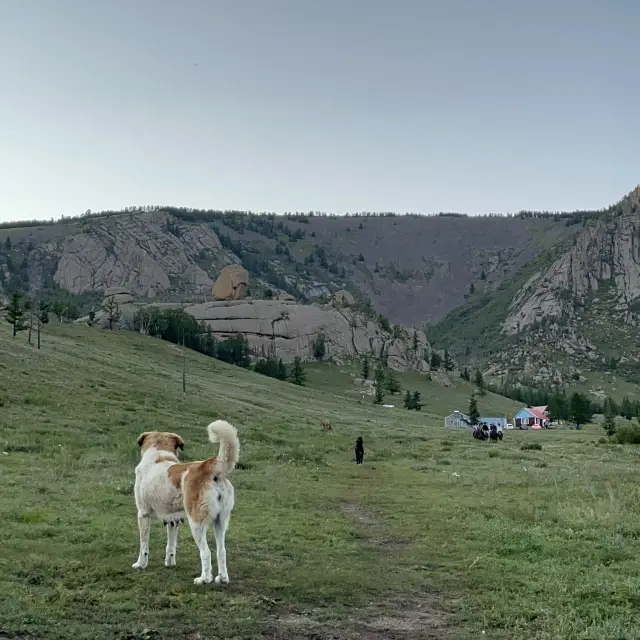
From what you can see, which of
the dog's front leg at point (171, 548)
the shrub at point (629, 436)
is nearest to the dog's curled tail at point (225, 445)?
the dog's front leg at point (171, 548)

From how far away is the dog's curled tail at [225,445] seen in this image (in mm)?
10648

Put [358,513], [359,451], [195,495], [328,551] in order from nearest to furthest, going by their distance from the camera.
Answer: [195,495] < [328,551] < [358,513] < [359,451]

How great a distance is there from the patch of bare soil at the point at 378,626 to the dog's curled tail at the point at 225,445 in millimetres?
2422

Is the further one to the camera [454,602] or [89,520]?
[89,520]

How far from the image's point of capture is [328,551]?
13984mm

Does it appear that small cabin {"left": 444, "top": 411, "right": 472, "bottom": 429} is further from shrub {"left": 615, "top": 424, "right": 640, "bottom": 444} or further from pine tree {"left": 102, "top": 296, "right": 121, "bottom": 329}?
pine tree {"left": 102, "top": 296, "right": 121, "bottom": 329}

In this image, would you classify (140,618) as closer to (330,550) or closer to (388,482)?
(330,550)

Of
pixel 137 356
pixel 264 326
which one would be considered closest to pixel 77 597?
pixel 137 356

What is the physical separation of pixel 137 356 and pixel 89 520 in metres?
97.9

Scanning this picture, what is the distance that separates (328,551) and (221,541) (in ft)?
13.1

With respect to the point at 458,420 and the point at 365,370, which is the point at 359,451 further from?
the point at 365,370

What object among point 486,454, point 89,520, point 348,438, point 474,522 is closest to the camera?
point 89,520

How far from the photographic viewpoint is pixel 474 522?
17531 millimetres

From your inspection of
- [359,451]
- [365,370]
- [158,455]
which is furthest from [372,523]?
[365,370]
